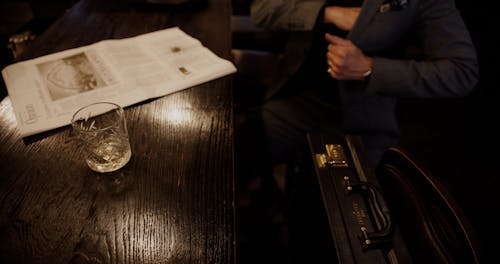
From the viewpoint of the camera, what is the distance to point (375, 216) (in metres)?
0.69

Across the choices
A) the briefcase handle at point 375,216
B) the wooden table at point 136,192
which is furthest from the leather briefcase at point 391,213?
the wooden table at point 136,192

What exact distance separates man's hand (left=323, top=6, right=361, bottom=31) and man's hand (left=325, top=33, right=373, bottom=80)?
128 millimetres

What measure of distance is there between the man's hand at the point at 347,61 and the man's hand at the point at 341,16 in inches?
5.1

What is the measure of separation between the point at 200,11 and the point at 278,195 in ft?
3.15

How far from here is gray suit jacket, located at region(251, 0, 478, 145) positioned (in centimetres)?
98

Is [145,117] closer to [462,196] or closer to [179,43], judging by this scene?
[179,43]

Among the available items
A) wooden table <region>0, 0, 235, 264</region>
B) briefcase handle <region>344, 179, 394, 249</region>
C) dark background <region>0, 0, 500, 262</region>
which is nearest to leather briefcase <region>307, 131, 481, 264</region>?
briefcase handle <region>344, 179, 394, 249</region>

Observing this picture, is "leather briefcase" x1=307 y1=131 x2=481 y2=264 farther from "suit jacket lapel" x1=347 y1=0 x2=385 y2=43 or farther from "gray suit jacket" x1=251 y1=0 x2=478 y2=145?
"suit jacket lapel" x1=347 y1=0 x2=385 y2=43

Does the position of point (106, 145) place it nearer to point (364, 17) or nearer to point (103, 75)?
point (103, 75)

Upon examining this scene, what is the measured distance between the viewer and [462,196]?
171 cm

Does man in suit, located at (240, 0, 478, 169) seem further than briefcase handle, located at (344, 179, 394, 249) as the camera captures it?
Yes

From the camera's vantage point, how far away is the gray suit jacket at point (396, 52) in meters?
0.98

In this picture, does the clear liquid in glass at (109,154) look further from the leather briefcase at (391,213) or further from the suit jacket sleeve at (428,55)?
the suit jacket sleeve at (428,55)

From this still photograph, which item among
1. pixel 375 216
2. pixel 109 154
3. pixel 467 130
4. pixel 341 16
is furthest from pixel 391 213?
pixel 467 130
